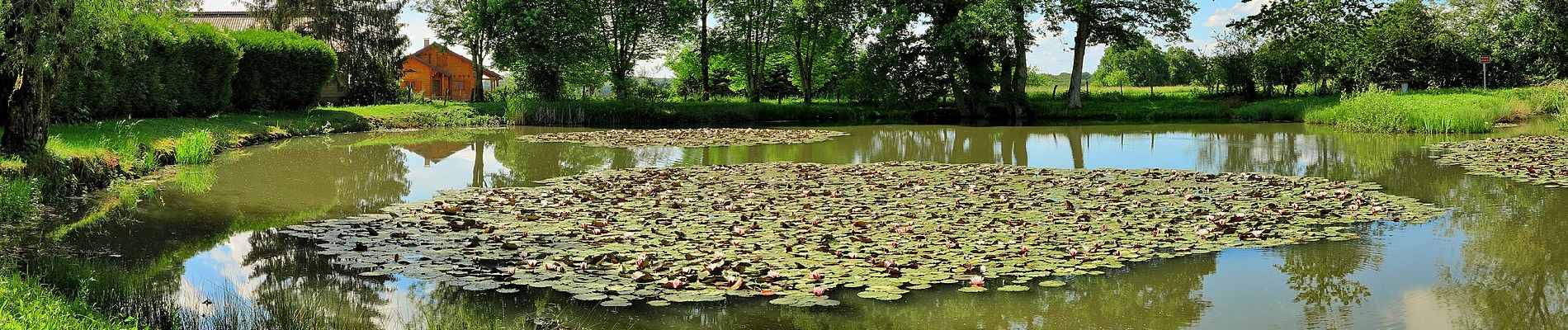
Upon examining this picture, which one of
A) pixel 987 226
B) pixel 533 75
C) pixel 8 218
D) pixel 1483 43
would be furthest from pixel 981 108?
pixel 8 218

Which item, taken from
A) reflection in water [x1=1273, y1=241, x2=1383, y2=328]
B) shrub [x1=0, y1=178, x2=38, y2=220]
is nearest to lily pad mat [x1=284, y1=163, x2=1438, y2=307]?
reflection in water [x1=1273, y1=241, x2=1383, y2=328]

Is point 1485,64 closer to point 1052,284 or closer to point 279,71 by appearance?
point 1052,284

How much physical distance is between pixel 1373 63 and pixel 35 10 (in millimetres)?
40535

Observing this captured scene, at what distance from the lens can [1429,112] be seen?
2344 centimetres

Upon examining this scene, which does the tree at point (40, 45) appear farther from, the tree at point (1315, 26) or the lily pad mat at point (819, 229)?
the tree at point (1315, 26)

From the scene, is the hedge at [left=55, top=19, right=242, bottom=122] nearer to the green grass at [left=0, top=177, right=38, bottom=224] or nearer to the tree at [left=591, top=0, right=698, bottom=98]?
the green grass at [left=0, top=177, right=38, bottom=224]

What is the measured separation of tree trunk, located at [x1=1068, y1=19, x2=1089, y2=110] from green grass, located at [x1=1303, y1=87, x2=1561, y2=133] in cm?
690

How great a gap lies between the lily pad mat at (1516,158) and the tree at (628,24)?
25.5 m

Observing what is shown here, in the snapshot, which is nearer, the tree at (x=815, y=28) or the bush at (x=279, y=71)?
the bush at (x=279, y=71)

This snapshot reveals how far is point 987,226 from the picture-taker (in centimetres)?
880

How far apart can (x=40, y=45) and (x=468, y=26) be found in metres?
25.0

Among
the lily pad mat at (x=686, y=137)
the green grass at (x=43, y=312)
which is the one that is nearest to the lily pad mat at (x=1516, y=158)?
the lily pad mat at (x=686, y=137)

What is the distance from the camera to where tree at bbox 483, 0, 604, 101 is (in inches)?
1356

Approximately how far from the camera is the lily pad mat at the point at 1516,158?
13.0 m
